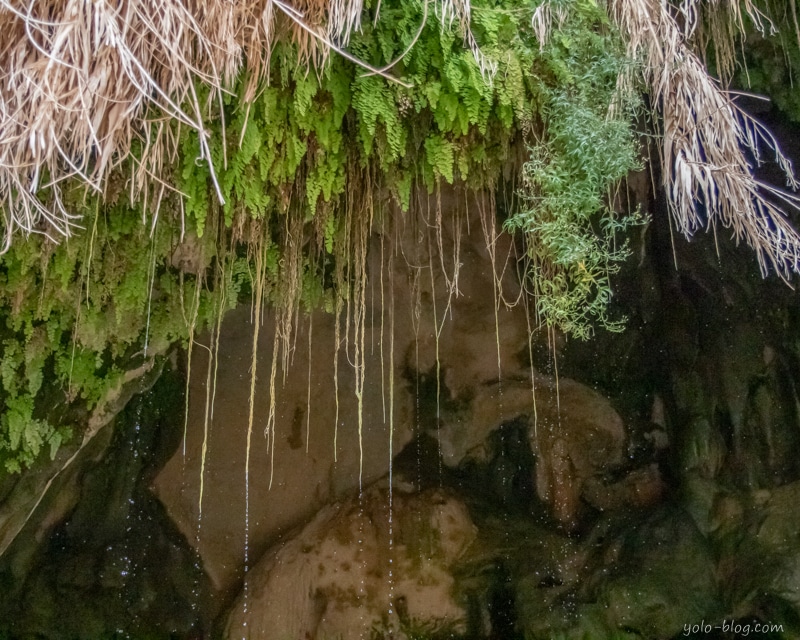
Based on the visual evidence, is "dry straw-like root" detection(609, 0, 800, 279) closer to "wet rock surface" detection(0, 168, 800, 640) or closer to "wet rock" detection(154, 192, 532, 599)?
"wet rock surface" detection(0, 168, 800, 640)

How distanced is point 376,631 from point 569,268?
372cm

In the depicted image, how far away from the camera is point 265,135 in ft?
9.25

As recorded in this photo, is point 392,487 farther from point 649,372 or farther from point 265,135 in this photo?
point 265,135

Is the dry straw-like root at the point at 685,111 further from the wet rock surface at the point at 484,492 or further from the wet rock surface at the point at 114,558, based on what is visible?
the wet rock surface at the point at 114,558

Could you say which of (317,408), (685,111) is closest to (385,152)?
(685,111)

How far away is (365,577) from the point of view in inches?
227

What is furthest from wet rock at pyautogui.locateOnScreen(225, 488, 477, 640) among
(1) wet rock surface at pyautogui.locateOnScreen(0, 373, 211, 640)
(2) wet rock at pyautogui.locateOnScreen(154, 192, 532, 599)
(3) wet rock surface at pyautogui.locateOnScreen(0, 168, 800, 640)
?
(1) wet rock surface at pyautogui.locateOnScreen(0, 373, 211, 640)

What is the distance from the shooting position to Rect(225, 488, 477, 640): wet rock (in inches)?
221

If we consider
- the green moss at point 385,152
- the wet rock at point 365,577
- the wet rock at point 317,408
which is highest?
the green moss at point 385,152

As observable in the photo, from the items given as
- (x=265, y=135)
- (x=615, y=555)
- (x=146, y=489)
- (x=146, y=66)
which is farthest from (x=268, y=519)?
(x=146, y=66)

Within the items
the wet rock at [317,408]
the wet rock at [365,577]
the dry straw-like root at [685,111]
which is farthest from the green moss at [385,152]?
the wet rock at [365,577]

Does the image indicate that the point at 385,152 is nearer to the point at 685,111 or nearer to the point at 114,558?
the point at 685,111

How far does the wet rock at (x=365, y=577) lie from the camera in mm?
5625

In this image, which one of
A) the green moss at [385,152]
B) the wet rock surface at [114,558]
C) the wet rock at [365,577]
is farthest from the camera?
the wet rock surface at [114,558]
